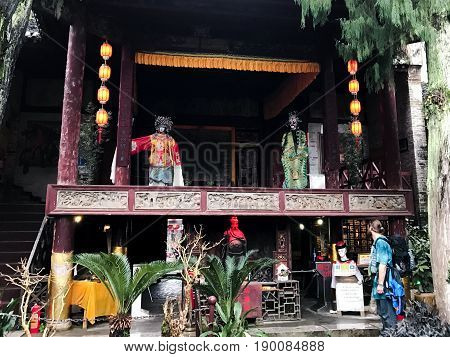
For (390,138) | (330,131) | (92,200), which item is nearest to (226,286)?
(92,200)

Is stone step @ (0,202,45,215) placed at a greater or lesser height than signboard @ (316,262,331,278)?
greater

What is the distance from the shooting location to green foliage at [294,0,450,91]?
6414 mm

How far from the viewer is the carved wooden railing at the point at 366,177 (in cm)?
1216

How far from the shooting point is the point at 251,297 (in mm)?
7270

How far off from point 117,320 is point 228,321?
1627 mm

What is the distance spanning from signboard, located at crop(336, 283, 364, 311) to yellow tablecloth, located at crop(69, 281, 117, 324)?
188 inches

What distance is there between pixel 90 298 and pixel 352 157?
966 centimetres

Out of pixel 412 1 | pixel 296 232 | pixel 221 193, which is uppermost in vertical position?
pixel 412 1

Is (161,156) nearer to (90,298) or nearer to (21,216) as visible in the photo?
(90,298)

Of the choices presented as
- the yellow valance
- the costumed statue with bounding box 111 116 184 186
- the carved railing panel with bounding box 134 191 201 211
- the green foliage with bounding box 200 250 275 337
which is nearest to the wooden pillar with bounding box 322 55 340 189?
the yellow valance

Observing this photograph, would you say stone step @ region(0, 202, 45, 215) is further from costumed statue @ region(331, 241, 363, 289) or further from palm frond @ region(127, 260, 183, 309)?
costumed statue @ region(331, 241, 363, 289)

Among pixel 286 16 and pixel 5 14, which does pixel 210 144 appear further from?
pixel 5 14
